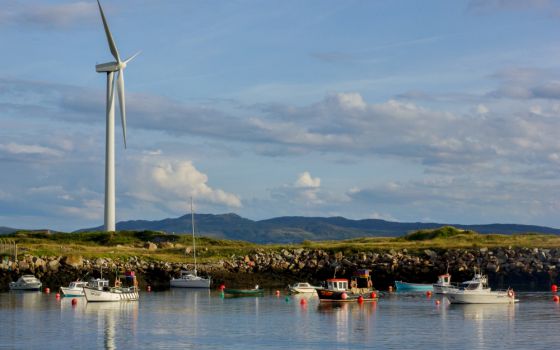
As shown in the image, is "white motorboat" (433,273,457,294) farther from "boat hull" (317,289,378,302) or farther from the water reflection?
the water reflection

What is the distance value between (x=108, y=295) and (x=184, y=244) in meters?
50.1

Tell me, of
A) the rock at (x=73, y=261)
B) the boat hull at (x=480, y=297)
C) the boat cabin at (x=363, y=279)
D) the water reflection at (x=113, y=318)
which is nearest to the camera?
the water reflection at (x=113, y=318)

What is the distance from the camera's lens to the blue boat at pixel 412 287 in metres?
119

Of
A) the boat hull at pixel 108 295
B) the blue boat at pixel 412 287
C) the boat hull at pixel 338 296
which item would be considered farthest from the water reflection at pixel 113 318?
the blue boat at pixel 412 287

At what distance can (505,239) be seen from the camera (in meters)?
149

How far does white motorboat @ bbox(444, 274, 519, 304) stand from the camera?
318ft

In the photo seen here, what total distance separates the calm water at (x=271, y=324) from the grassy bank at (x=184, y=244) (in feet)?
96.6

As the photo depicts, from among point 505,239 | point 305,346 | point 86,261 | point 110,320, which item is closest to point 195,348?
point 305,346

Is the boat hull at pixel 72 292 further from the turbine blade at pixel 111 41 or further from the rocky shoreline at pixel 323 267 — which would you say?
the turbine blade at pixel 111 41

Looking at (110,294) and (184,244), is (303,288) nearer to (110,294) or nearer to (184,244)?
(110,294)

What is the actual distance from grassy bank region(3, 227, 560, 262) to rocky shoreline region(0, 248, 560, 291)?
2.76 m

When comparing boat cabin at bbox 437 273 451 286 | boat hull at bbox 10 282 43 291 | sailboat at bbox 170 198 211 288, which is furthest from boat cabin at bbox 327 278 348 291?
boat hull at bbox 10 282 43 291

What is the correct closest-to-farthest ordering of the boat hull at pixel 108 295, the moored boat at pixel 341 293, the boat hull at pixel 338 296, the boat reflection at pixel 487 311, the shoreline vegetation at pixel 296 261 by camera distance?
1. the boat reflection at pixel 487 311
2. the boat hull at pixel 108 295
3. the boat hull at pixel 338 296
4. the moored boat at pixel 341 293
5. the shoreline vegetation at pixel 296 261

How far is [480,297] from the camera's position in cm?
9831
